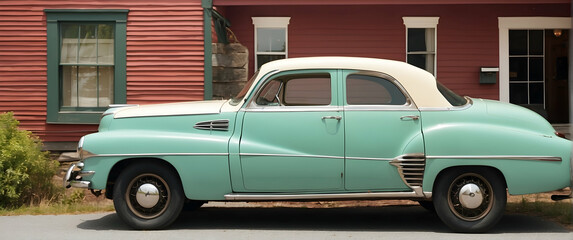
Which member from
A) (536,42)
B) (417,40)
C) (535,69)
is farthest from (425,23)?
(535,69)

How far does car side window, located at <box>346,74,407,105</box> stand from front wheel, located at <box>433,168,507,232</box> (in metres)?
0.89

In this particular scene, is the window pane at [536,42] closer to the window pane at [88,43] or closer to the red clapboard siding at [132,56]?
the red clapboard siding at [132,56]

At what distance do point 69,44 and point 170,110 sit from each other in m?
6.26

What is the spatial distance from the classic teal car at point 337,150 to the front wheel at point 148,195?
11mm

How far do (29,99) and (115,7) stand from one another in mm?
2177

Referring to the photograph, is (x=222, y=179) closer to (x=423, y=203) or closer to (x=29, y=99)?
(x=423, y=203)

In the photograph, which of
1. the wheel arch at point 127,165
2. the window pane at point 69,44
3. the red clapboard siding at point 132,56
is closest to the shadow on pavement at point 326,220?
the wheel arch at point 127,165

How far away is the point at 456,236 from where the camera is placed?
7.29 meters

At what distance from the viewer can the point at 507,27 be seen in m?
14.3

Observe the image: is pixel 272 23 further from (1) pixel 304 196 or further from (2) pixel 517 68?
(1) pixel 304 196

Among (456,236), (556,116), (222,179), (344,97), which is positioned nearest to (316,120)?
(344,97)

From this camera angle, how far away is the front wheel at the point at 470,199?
732 centimetres

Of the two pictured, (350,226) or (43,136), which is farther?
(43,136)

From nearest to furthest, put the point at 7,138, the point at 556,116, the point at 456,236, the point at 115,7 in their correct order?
1. the point at 456,236
2. the point at 7,138
3. the point at 115,7
4. the point at 556,116
